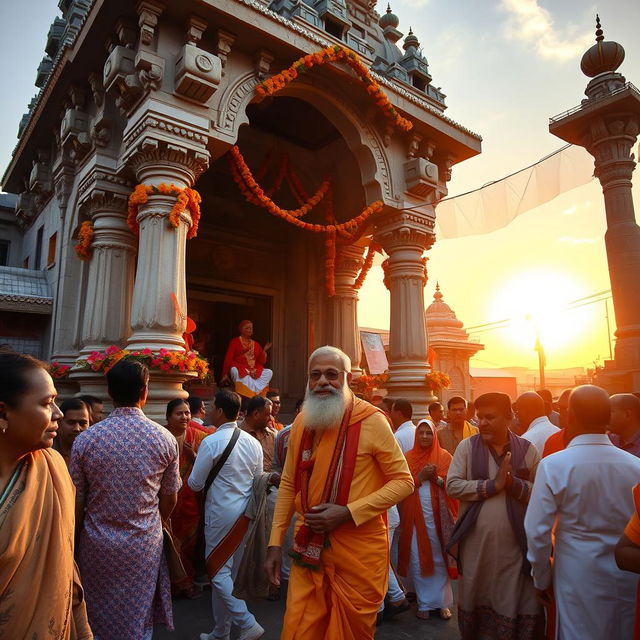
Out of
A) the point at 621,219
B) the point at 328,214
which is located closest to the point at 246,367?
the point at 328,214

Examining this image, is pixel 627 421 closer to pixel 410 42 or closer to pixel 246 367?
pixel 246 367

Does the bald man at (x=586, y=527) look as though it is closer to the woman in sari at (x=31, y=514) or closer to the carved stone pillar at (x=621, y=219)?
the woman in sari at (x=31, y=514)

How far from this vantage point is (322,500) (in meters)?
2.63

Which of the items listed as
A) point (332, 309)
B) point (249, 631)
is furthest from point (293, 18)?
point (249, 631)

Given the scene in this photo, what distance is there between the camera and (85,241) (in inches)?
306

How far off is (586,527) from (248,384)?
710 cm

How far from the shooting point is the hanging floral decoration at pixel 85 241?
7758mm

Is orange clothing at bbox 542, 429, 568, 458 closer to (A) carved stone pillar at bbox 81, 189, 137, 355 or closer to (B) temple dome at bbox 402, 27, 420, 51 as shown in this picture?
(A) carved stone pillar at bbox 81, 189, 137, 355

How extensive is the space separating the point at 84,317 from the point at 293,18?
612 centimetres

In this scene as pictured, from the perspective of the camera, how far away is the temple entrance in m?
11.5

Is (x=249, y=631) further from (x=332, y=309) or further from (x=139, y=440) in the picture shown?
(x=332, y=309)

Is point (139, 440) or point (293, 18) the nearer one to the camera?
point (139, 440)

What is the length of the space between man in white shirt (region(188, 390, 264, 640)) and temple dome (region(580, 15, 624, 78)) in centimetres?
1334

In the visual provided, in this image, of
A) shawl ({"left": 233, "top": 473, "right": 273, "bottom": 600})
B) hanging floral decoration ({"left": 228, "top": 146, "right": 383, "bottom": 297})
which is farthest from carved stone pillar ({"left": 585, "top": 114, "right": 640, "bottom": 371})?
shawl ({"left": 233, "top": 473, "right": 273, "bottom": 600})
